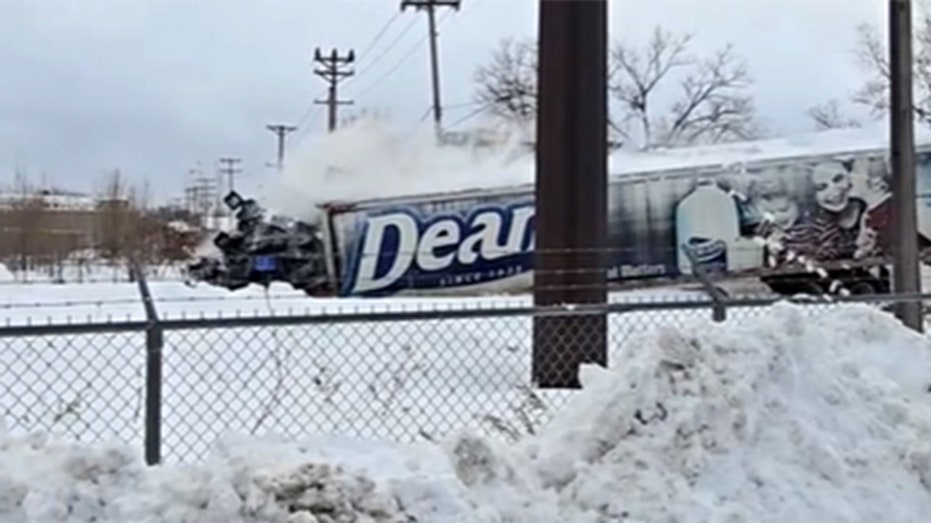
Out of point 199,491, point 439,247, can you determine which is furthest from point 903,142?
point 439,247

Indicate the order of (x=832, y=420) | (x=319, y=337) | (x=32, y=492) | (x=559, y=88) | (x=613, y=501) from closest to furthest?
(x=32, y=492) < (x=613, y=501) < (x=832, y=420) < (x=559, y=88) < (x=319, y=337)

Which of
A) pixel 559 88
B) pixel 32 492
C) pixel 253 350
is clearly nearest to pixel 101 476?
pixel 32 492

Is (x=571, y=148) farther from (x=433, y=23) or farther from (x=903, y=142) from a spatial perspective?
(x=433, y=23)

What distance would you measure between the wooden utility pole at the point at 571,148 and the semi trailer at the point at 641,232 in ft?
34.1

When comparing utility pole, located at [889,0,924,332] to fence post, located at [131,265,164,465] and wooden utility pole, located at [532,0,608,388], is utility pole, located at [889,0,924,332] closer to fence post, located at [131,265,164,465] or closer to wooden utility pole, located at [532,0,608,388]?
wooden utility pole, located at [532,0,608,388]

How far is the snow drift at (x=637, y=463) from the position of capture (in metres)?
3.76

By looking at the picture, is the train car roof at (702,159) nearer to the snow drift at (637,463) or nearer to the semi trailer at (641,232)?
the semi trailer at (641,232)

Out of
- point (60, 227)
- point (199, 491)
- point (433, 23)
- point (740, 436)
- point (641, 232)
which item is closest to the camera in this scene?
point (199, 491)

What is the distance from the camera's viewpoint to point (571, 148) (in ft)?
24.7

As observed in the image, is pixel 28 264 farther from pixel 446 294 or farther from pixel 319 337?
pixel 319 337

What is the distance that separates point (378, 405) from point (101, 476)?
112 inches

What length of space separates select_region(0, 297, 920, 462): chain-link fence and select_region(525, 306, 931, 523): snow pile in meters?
0.64

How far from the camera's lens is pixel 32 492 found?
3.62 m

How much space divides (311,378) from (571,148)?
2467 mm
